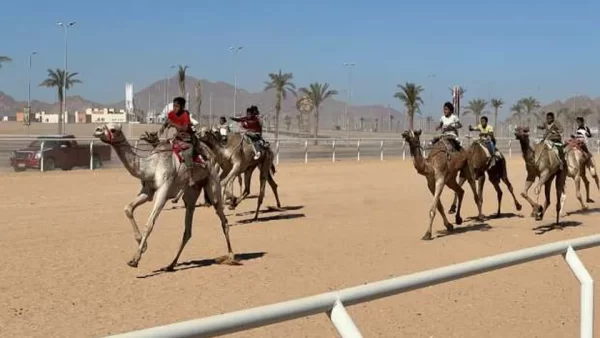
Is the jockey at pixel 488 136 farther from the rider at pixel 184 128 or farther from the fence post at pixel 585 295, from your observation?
the fence post at pixel 585 295

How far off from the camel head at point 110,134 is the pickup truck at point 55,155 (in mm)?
19196

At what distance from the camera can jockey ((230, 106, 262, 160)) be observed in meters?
16.7

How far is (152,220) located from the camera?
10281 mm

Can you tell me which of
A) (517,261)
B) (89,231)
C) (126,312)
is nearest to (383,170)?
(89,231)

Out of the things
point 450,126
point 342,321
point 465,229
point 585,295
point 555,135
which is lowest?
point 465,229

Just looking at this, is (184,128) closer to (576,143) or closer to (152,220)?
(152,220)

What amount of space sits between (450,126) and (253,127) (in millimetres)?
4295

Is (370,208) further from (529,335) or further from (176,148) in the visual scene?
(529,335)

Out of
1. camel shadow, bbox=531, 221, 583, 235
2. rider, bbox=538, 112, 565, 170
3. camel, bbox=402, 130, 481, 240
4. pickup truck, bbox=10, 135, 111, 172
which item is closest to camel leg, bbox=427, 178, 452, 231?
camel, bbox=402, 130, 481, 240

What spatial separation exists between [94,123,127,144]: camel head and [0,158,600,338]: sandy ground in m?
1.76

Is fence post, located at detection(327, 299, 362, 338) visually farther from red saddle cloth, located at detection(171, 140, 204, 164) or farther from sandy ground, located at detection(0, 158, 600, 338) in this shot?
red saddle cloth, located at detection(171, 140, 204, 164)

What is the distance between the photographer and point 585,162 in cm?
1989

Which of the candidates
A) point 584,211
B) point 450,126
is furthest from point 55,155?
point 584,211

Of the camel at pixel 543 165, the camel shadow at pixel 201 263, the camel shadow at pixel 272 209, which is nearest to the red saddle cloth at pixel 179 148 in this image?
Result: the camel shadow at pixel 201 263
